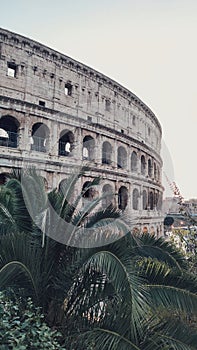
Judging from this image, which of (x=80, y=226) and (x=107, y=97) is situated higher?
(x=107, y=97)

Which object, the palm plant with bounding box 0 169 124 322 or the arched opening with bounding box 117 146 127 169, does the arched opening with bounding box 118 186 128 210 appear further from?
the palm plant with bounding box 0 169 124 322

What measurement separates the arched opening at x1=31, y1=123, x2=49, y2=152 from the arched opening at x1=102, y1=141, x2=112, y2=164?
4669mm

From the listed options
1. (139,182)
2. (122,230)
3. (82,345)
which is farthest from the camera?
(139,182)

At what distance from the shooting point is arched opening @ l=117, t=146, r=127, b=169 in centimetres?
2408

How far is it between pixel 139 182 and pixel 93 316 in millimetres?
21161

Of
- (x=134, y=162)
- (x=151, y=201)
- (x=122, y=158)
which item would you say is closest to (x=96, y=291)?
(x=122, y=158)

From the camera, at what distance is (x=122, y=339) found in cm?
384

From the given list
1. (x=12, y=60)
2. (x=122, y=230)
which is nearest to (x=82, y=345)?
(x=122, y=230)

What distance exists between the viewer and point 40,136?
20344 mm

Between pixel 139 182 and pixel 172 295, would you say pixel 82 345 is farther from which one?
pixel 139 182

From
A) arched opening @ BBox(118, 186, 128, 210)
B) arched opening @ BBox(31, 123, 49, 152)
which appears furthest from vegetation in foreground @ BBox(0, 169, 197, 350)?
arched opening @ BBox(118, 186, 128, 210)

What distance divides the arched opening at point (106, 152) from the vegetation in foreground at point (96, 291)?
1685 centimetres

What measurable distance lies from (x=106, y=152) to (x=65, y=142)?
10.6 feet

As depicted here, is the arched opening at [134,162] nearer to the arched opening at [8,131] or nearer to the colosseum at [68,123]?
the colosseum at [68,123]
